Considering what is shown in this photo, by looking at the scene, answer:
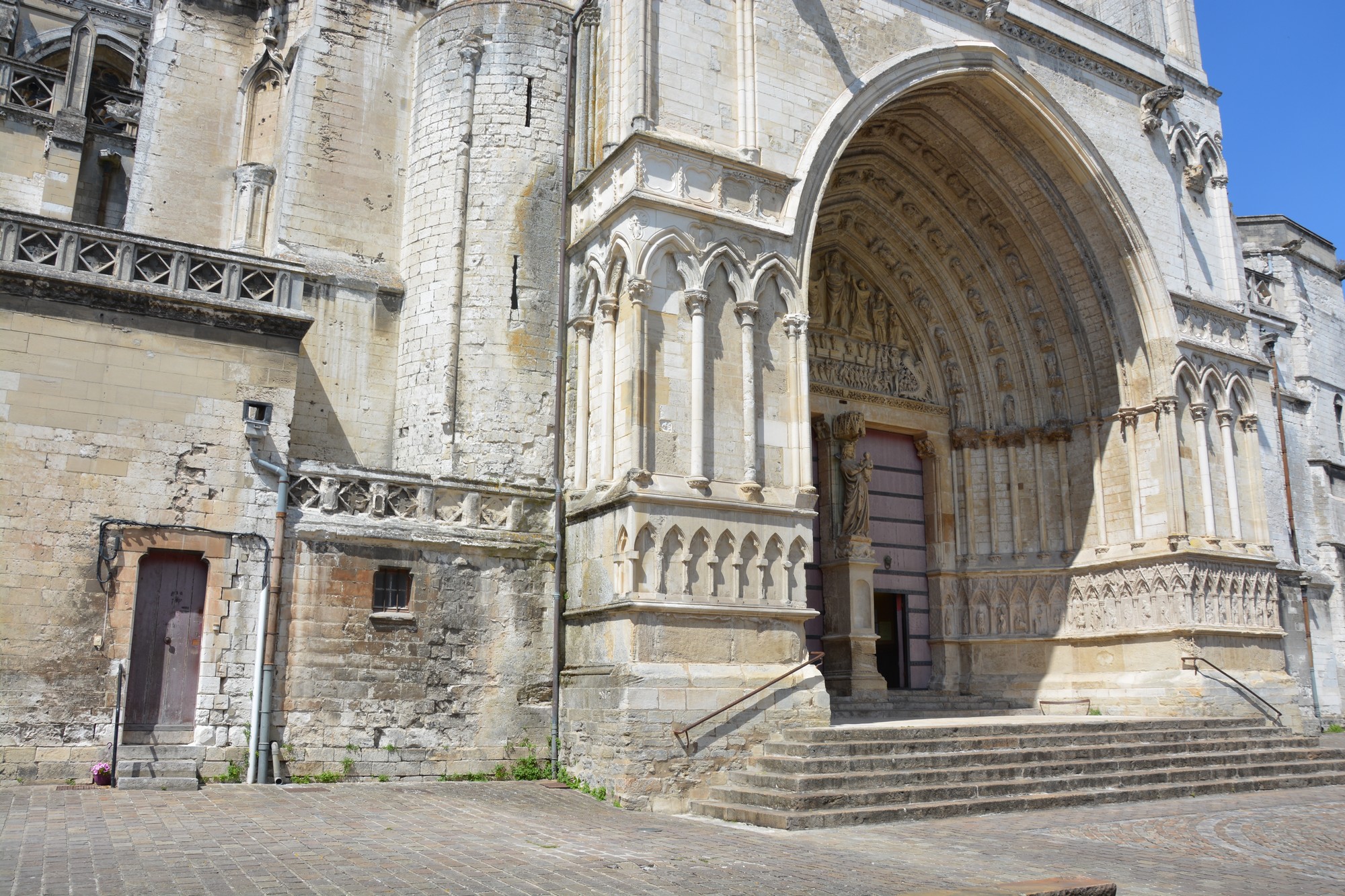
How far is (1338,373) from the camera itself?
22.9 meters

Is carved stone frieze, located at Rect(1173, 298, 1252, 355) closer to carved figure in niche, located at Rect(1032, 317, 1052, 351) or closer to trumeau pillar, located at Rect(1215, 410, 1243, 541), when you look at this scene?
trumeau pillar, located at Rect(1215, 410, 1243, 541)

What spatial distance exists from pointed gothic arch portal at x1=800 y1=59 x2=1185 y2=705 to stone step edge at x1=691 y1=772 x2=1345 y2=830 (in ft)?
12.5

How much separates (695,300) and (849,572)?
525cm

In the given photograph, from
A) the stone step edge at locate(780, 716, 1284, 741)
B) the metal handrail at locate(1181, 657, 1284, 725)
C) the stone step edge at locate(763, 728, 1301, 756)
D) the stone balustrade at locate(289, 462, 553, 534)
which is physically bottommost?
the stone step edge at locate(763, 728, 1301, 756)

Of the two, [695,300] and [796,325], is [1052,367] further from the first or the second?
[695,300]

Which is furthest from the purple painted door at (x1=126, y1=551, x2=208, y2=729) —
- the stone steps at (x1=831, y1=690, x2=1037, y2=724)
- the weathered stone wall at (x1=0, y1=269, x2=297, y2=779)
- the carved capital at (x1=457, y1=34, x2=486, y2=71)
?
the stone steps at (x1=831, y1=690, x2=1037, y2=724)

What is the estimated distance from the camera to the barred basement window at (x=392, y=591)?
10.3m

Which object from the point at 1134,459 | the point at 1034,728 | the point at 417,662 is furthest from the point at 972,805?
the point at 1134,459

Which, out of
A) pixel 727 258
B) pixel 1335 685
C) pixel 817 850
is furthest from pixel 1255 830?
pixel 1335 685

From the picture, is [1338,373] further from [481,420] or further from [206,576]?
[206,576]

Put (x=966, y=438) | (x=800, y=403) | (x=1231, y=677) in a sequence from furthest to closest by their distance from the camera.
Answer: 1. (x=966, y=438)
2. (x=1231, y=677)
3. (x=800, y=403)

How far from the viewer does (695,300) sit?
10.6 metres

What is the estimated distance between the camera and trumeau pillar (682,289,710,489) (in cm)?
1024

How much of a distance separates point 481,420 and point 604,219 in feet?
8.65
